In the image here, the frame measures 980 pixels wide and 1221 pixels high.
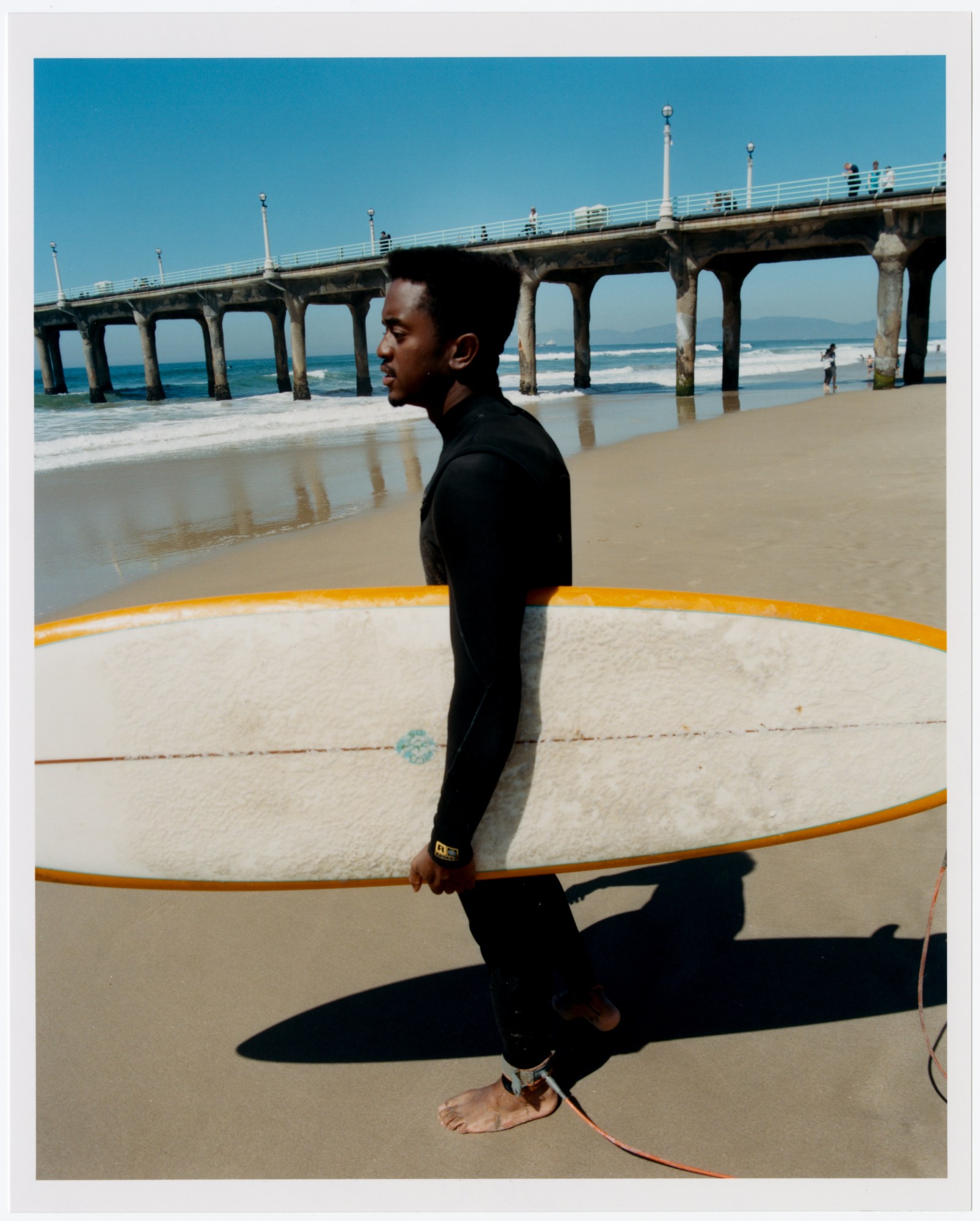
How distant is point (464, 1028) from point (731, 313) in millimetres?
24382

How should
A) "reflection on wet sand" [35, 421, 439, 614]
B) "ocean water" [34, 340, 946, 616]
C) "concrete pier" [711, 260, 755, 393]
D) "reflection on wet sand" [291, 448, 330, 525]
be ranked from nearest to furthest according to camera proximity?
1. "reflection on wet sand" [35, 421, 439, 614]
2. "ocean water" [34, 340, 946, 616]
3. "reflection on wet sand" [291, 448, 330, 525]
4. "concrete pier" [711, 260, 755, 393]

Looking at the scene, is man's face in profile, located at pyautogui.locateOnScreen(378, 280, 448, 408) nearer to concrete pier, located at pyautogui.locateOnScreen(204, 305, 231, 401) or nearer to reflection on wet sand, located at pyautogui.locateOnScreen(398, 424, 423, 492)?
reflection on wet sand, located at pyautogui.locateOnScreen(398, 424, 423, 492)

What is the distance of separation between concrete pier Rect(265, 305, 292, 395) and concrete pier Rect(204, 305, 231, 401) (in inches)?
115

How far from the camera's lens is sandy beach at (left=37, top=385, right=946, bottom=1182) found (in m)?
1.53

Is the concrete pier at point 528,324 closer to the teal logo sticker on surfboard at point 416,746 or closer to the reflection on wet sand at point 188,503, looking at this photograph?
the reflection on wet sand at point 188,503

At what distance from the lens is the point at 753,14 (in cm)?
160

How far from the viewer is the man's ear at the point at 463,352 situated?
1.39 meters

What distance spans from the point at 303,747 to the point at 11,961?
65cm

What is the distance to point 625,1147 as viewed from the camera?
1521 millimetres

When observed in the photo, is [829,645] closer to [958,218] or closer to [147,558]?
[958,218]

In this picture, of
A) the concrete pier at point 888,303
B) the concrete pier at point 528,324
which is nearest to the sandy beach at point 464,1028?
the concrete pier at point 888,303

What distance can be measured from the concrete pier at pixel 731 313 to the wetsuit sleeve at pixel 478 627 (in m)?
23.1

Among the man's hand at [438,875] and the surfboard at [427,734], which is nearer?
the man's hand at [438,875]

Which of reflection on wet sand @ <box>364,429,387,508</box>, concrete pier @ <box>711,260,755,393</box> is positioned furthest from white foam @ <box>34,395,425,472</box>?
concrete pier @ <box>711,260,755,393</box>
